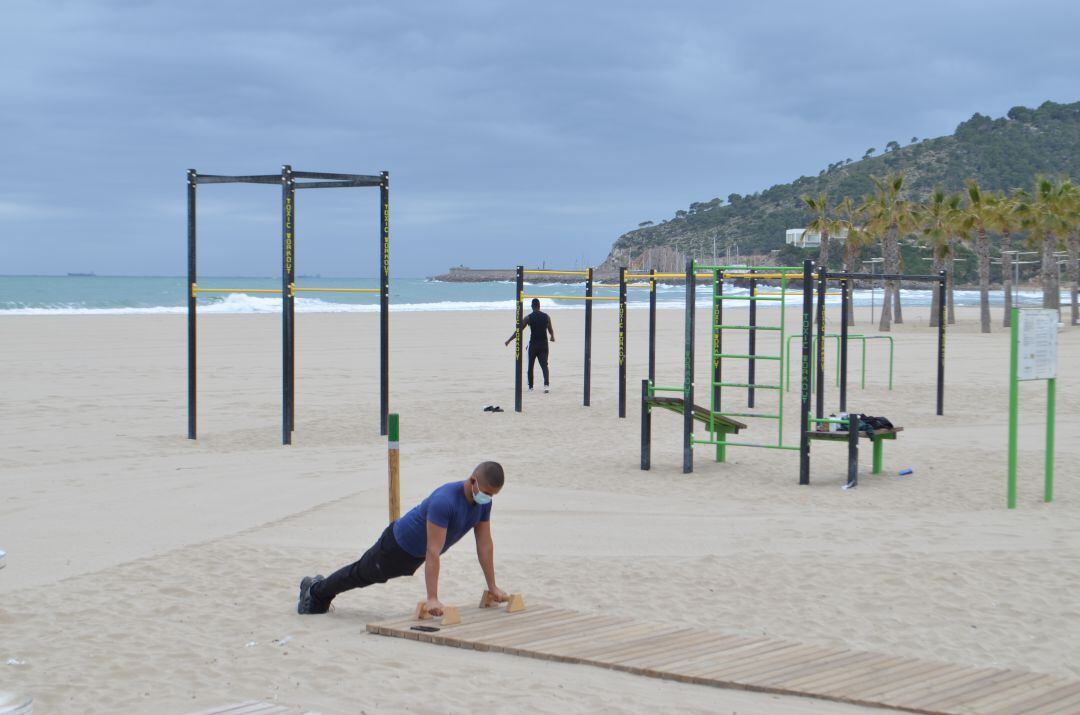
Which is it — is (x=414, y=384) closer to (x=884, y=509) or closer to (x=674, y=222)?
(x=884, y=509)

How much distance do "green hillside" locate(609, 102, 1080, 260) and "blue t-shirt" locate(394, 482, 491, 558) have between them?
11931 centimetres

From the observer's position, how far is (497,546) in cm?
819

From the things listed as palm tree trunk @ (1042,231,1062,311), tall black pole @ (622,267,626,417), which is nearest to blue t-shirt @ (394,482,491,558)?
tall black pole @ (622,267,626,417)

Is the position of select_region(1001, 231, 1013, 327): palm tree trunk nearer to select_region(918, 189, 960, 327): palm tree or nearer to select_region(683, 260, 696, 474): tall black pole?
select_region(918, 189, 960, 327): palm tree

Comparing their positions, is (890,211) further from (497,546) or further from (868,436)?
(497,546)

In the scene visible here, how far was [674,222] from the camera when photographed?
15500 centimetres

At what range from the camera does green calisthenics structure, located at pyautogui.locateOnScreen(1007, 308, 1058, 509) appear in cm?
950

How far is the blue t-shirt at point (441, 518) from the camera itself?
6.00 metres

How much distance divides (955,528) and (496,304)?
63.0 meters

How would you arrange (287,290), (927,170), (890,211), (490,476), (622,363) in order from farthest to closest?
(927,170) < (890,211) < (622,363) < (287,290) < (490,476)

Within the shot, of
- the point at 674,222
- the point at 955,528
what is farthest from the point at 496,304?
the point at 674,222

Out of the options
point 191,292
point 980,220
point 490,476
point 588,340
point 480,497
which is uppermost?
point 980,220

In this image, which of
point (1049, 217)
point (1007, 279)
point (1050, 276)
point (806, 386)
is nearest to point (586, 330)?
point (806, 386)

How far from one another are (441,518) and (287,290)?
24.2ft
